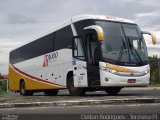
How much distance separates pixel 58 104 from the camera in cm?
1520

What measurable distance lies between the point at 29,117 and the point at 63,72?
13466 mm

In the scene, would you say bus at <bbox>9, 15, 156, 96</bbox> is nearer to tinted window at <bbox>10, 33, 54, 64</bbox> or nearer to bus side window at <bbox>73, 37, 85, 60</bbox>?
bus side window at <bbox>73, 37, 85, 60</bbox>

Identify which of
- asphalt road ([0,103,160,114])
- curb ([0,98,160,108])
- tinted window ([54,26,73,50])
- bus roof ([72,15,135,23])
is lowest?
asphalt road ([0,103,160,114])

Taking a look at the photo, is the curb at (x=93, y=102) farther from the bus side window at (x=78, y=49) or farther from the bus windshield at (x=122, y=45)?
the bus side window at (x=78, y=49)

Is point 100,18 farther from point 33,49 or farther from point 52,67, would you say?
point 33,49

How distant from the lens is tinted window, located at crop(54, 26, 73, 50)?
866 inches

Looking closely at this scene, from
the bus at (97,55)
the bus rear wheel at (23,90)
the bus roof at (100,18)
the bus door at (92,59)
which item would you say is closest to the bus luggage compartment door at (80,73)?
the bus at (97,55)

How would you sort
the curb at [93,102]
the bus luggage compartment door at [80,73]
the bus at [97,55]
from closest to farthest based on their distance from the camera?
the curb at [93,102] → the bus at [97,55] → the bus luggage compartment door at [80,73]

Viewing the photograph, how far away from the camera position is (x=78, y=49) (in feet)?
68.7

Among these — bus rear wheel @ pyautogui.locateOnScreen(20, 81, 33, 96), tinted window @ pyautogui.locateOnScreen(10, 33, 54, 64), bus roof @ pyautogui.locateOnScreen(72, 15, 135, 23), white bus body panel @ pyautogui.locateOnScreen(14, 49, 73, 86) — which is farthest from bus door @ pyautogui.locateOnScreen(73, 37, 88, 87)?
bus rear wheel @ pyautogui.locateOnScreen(20, 81, 33, 96)

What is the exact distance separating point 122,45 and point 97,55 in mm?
1208

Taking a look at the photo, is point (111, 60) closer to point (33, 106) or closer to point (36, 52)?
point (33, 106)

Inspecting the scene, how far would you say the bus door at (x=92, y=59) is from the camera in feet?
65.4

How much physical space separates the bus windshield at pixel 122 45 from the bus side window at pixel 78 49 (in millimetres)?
1291
